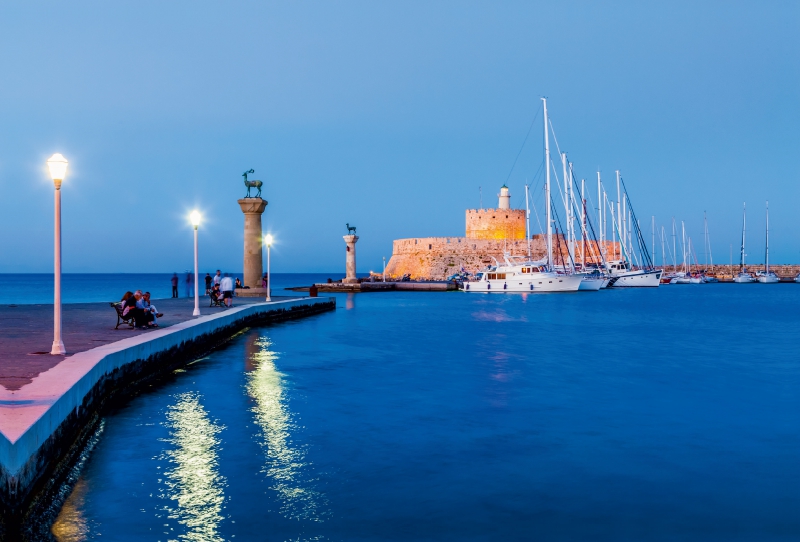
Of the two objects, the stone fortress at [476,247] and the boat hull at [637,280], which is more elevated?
the stone fortress at [476,247]

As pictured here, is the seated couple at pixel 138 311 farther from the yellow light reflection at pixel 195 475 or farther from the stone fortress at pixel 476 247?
the stone fortress at pixel 476 247

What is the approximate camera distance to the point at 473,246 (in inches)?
2404

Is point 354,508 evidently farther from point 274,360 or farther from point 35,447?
point 274,360

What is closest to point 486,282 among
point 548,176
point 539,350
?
point 548,176

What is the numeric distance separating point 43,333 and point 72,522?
639 cm

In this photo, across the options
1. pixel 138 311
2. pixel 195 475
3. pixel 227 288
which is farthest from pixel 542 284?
pixel 195 475

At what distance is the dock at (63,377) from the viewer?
4480 millimetres

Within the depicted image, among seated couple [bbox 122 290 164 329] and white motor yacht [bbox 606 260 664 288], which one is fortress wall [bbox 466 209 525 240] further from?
seated couple [bbox 122 290 164 329]

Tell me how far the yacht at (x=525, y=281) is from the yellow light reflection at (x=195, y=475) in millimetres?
37428

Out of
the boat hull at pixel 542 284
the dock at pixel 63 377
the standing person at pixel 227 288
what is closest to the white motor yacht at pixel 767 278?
the boat hull at pixel 542 284

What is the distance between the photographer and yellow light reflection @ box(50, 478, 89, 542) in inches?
174

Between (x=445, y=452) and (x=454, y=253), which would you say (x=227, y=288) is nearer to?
(x=445, y=452)

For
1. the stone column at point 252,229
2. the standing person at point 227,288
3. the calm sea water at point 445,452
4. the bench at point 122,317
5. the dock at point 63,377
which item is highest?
the stone column at point 252,229

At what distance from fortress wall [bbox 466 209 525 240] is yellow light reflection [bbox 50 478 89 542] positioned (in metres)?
58.6
